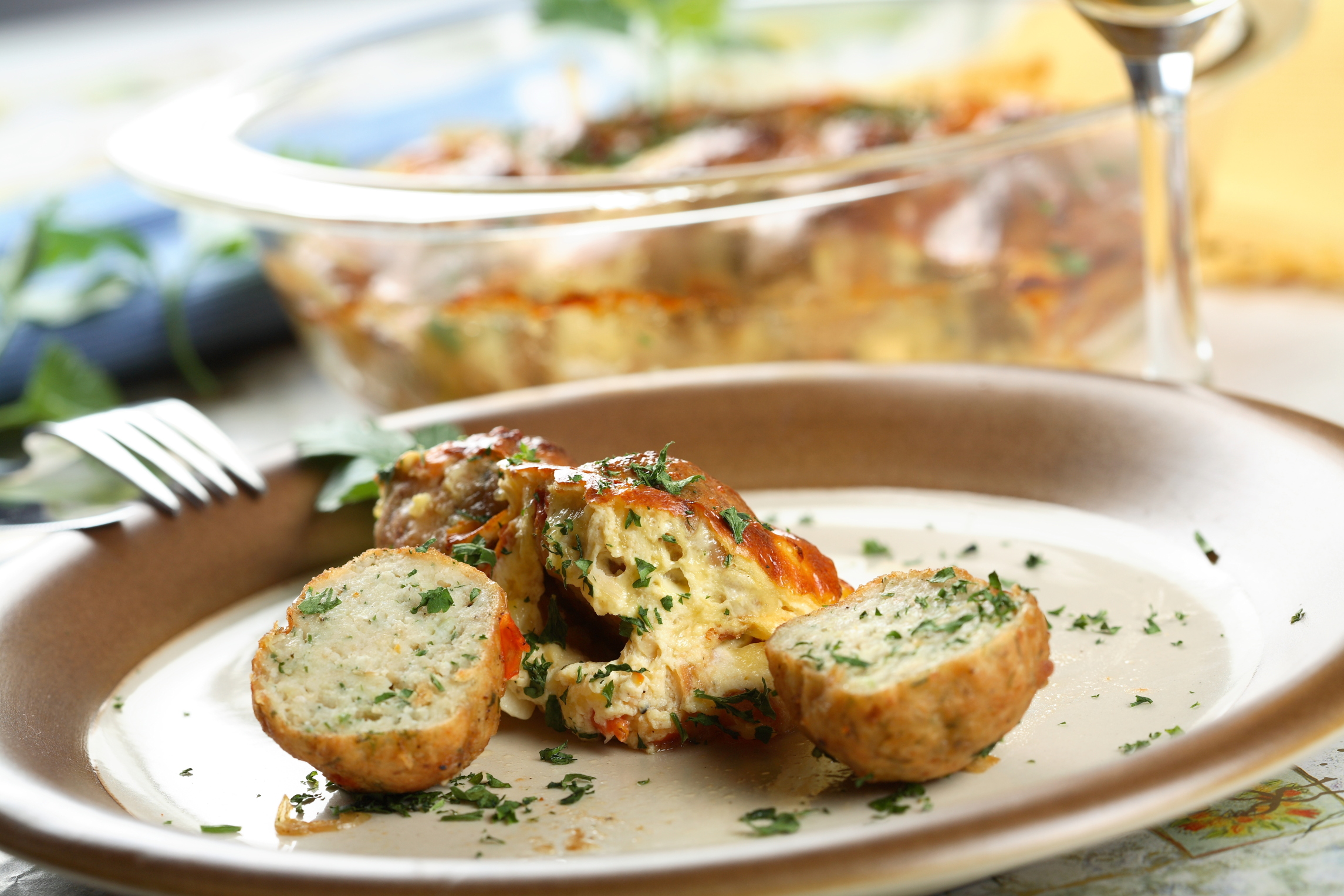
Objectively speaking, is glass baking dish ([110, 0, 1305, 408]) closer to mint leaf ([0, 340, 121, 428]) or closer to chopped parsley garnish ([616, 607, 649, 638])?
mint leaf ([0, 340, 121, 428])

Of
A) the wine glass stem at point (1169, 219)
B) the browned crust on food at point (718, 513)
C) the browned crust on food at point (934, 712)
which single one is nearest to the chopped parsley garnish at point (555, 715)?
the browned crust on food at point (718, 513)

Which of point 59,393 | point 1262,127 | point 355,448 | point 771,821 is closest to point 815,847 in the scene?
point 771,821

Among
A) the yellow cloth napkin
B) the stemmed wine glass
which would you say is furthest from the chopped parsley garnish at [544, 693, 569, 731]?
the yellow cloth napkin

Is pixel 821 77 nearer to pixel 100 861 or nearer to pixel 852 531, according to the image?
pixel 852 531

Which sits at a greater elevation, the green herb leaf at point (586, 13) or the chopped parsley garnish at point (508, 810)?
the green herb leaf at point (586, 13)

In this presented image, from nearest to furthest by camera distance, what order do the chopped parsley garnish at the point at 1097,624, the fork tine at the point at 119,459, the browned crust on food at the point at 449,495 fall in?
the chopped parsley garnish at the point at 1097,624 → the browned crust on food at the point at 449,495 → the fork tine at the point at 119,459

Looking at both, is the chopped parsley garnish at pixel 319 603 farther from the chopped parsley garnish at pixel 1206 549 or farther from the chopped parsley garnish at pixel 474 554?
the chopped parsley garnish at pixel 1206 549

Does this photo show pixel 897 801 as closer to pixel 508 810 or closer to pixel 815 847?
pixel 815 847
